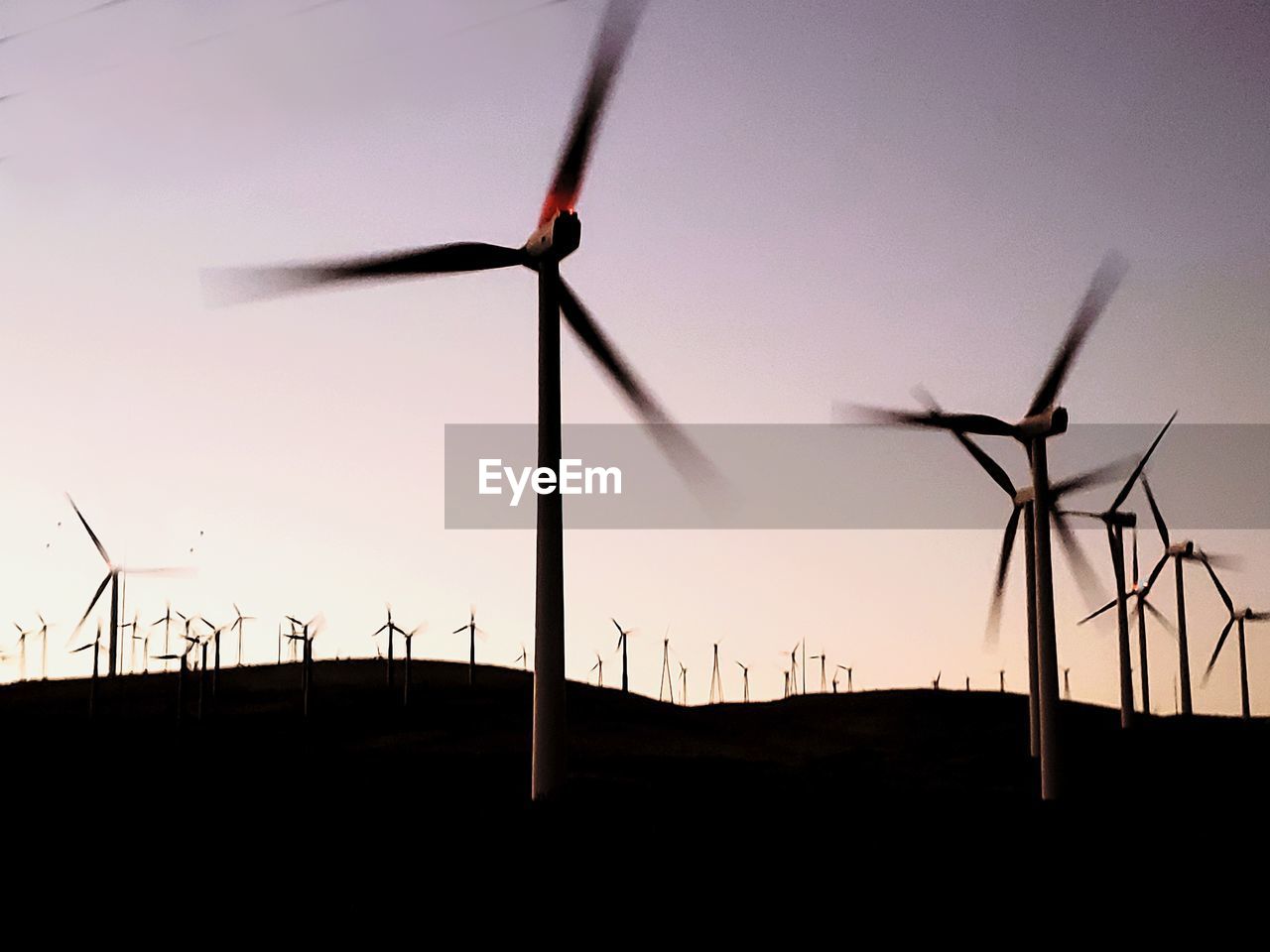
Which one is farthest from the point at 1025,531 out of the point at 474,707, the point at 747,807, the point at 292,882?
the point at 474,707

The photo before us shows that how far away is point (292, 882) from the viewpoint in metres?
26.2

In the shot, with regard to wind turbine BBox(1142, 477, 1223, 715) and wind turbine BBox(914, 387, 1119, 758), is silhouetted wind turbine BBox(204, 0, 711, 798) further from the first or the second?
wind turbine BBox(1142, 477, 1223, 715)

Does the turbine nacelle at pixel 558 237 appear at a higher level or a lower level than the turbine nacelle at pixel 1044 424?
higher

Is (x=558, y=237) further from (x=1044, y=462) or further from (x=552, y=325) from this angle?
(x=1044, y=462)

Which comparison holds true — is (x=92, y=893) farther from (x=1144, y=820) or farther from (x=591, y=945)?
(x=1144, y=820)

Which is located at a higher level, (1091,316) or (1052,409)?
(1091,316)

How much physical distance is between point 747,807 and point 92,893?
25588 millimetres

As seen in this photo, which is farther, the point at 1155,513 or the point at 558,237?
the point at 1155,513

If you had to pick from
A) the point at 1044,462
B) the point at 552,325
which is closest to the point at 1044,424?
the point at 1044,462

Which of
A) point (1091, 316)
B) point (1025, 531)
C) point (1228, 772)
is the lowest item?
point (1228, 772)

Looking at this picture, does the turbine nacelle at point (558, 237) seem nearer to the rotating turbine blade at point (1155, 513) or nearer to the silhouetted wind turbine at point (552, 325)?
the silhouetted wind turbine at point (552, 325)

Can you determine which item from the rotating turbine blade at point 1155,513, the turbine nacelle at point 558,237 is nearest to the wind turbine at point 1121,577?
the rotating turbine blade at point 1155,513

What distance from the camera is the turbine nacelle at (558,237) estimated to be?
34.3 meters

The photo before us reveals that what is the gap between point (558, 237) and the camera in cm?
3431
